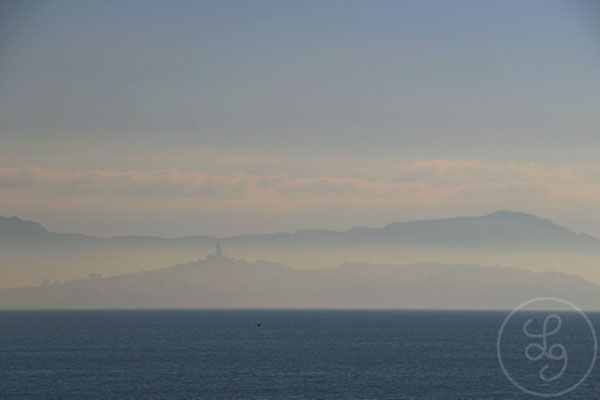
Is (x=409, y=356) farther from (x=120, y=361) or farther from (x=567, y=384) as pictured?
(x=120, y=361)

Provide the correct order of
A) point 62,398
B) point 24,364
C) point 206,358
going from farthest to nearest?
point 206,358, point 24,364, point 62,398

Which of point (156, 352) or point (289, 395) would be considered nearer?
point (289, 395)

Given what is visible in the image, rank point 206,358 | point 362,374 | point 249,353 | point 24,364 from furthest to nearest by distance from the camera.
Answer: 1. point 249,353
2. point 206,358
3. point 24,364
4. point 362,374

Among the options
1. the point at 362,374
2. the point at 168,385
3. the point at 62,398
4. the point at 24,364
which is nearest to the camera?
the point at 62,398

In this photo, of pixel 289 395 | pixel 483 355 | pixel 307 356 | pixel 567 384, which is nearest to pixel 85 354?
pixel 307 356

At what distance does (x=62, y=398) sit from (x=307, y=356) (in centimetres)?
7336

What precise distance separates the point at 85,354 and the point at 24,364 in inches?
950

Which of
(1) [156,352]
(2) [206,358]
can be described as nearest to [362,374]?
(2) [206,358]

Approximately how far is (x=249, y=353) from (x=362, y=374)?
165ft

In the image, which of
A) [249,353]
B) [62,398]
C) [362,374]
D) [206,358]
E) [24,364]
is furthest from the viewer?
[249,353]

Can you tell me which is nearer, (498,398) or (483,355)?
(498,398)

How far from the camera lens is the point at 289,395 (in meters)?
123

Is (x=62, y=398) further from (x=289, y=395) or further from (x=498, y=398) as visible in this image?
(x=498, y=398)

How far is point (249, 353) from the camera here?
19350 centimetres
